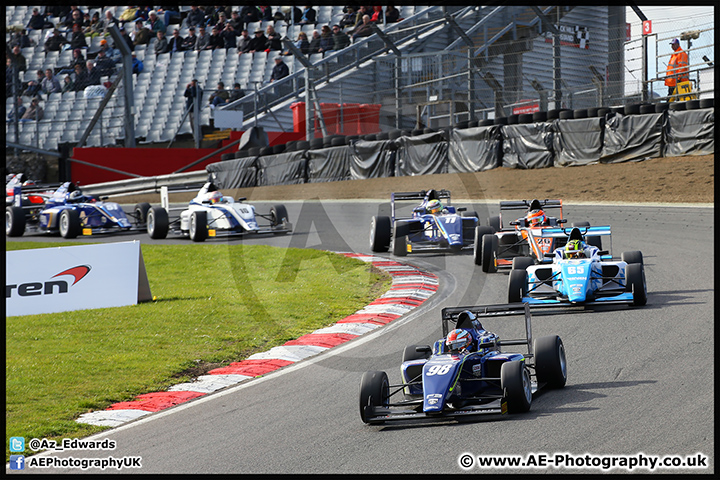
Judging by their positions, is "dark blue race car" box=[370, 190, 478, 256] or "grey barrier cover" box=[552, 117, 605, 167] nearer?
"dark blue race car" box=[370, 190, 478, 256]

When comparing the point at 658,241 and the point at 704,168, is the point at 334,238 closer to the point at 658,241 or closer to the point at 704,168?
the point at 658,241

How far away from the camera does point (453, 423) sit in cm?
623

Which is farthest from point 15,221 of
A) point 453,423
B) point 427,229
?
point 453,423

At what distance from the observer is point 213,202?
19.7 metres

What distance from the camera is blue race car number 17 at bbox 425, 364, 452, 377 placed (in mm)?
6422

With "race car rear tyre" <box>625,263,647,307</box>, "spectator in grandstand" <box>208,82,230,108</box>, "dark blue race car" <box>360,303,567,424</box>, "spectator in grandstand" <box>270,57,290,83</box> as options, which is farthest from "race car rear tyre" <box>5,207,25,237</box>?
"dark blue race car" <box>360,303,567,424</box>

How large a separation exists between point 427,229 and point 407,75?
1311 cm

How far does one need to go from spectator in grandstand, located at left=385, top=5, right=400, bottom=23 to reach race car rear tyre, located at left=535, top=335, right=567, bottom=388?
27631mm

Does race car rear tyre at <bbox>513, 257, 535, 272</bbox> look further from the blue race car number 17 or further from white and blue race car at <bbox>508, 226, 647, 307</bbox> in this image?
the blue race car number 17

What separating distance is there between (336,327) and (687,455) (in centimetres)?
568

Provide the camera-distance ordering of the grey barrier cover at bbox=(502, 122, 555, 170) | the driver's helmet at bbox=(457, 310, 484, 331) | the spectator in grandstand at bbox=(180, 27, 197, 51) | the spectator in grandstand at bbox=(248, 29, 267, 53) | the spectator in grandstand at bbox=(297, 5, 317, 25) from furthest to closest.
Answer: the spectator in grandstand at bbox=(180, 27, 197, 51), the spectator in grandstand at bbox=(297, 5, 317, 25), the spectator in grandstand at bbox=(248, 29, 267, 53), the grey barrier cover at bbox=(502, 122, 555, 170), the driver's helmet at bbox=(457, 310, 484, 331)

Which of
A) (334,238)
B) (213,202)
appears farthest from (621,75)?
(213,202)

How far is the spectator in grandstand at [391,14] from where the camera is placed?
33.0 metres

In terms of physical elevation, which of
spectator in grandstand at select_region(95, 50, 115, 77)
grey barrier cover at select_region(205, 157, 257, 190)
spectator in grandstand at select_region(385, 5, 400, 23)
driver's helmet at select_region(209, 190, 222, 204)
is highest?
spectator in grandstand at select_region(385, 5, 400, 23)
